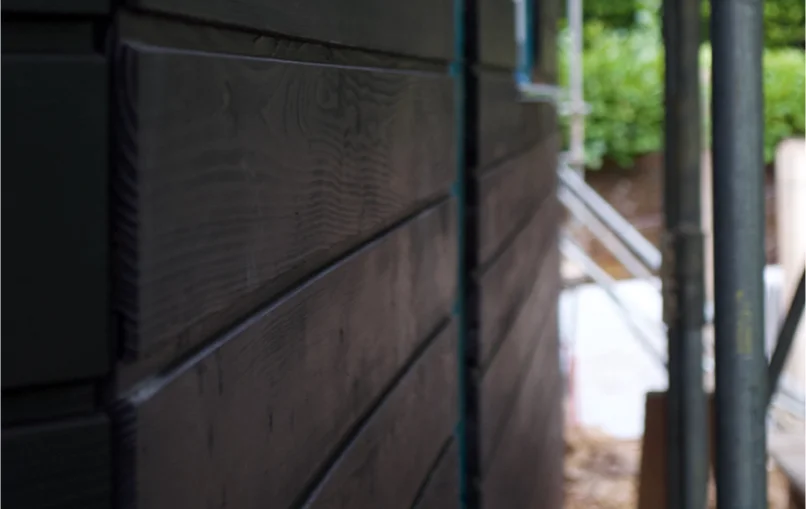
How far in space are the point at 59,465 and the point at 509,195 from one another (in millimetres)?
1899

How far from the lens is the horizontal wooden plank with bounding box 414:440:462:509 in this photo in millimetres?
1478

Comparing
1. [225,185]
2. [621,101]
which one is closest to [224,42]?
[225,185]

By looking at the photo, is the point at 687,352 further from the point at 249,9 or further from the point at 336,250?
the point at 249,9

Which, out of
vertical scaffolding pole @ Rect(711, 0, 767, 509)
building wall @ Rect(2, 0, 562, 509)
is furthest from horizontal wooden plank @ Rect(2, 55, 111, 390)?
vertical scaffolding pole @ Rect(711, 0, 767, 509)

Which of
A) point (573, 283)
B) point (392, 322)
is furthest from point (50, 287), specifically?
point (573, 283)

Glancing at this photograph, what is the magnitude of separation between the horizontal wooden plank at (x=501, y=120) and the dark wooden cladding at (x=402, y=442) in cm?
39

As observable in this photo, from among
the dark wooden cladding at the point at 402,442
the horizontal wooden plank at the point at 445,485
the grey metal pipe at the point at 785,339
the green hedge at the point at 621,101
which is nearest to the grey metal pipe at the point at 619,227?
the grey metal pipe at the point at 785,339

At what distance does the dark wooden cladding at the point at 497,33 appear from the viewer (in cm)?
191

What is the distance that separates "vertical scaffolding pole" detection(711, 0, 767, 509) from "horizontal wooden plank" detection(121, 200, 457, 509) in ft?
2.52

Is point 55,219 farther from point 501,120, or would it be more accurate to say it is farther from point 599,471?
point 599,471

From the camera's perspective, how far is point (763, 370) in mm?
2002

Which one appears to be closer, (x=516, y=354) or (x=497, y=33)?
(x=497, y=33)

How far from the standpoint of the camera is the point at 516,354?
257 centimetres

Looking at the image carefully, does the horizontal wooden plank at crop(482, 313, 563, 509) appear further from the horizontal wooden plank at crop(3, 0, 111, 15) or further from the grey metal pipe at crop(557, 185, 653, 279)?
the horizontal wooden plank at crop(3, 0, 111, 15)
